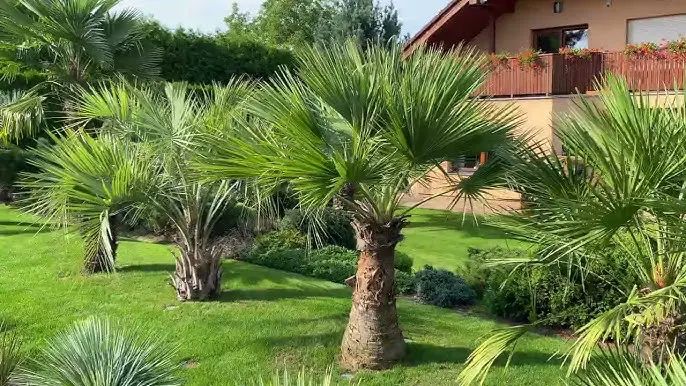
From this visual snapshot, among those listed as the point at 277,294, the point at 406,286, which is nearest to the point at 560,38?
the point at 406,286

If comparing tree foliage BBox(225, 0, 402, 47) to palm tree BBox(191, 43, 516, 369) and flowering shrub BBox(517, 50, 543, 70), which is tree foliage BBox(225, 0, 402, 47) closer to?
flowering shrub BBox(517, 50, 543, 70)

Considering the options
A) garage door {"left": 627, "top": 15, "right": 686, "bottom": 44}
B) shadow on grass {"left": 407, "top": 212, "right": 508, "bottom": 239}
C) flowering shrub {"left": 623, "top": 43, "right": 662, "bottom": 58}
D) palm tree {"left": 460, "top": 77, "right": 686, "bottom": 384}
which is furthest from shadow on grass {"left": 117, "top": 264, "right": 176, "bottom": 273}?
garage door {"left": 627, "top": 15, "right": 686, "bottom": 44}

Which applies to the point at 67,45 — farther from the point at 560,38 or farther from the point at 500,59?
the point at 560,38

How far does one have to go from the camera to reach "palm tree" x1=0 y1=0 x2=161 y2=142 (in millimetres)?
9359

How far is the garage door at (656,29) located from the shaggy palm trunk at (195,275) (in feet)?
45.3

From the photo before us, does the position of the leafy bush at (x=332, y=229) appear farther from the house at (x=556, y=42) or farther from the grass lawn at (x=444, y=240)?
the house at (x=556, y=42)

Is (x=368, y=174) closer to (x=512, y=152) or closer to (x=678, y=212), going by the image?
(x=512, y=152)

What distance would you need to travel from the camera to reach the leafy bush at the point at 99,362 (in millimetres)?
3930

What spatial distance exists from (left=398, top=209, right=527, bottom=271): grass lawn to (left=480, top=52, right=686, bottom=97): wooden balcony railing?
3.27 metres

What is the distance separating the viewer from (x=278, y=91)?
17.1 ft

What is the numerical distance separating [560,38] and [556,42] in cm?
18

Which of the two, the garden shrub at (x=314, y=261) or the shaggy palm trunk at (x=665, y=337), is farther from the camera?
the garden shrub at (x=314, y=261)

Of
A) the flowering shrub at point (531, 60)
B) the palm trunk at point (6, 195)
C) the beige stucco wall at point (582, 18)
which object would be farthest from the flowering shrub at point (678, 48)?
the palm trunk at point (6, 195)

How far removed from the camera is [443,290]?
28.0 ft
